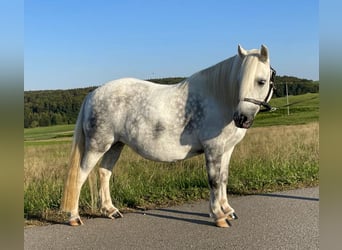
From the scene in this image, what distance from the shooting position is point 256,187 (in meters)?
4.91

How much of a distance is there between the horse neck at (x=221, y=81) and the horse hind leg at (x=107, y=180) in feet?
4.36

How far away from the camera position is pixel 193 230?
3.50m

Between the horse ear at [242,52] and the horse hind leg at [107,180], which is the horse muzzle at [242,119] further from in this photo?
the horse hind leg at [107,180]

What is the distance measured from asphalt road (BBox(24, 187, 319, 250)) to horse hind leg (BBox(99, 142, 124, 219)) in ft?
0.38

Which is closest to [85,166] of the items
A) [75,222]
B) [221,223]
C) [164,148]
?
[75,222]

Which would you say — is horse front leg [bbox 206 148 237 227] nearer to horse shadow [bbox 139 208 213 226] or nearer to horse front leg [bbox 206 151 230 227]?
horse front leg [bbox 206 151 230 227]

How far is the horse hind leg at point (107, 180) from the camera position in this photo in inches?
157

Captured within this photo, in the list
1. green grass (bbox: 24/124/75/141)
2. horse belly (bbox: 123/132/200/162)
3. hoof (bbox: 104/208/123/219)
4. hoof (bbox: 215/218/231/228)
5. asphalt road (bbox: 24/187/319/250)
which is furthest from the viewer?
green grass (bbox: 24/124/75/141)

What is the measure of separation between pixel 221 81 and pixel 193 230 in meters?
1.66

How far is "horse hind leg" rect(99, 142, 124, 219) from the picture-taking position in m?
3.98

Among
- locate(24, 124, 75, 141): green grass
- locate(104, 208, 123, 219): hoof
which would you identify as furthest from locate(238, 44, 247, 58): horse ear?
locate(24, 124, 75, 141): green grass

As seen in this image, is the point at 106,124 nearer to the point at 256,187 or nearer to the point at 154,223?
the point at 154,223
